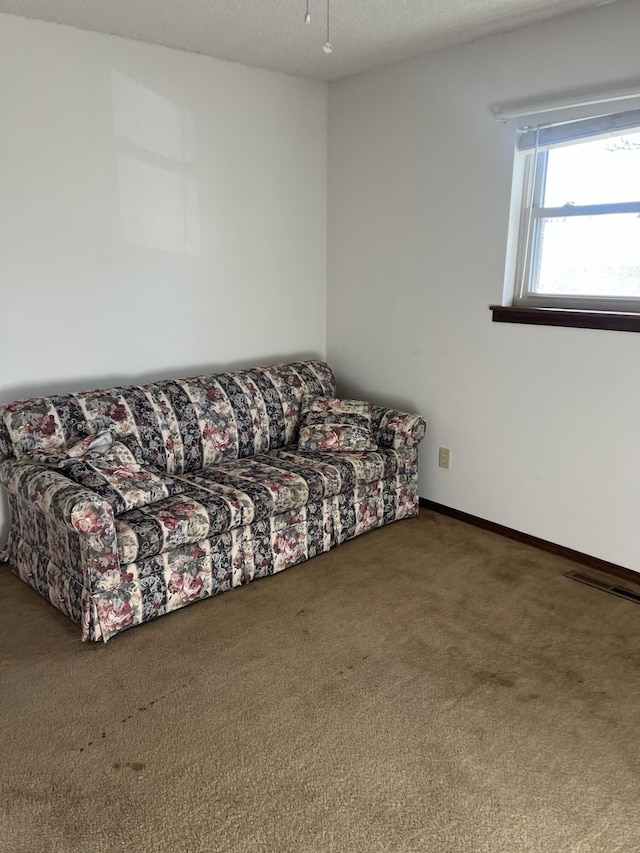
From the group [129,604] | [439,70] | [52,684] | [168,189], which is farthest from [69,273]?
[439,70]

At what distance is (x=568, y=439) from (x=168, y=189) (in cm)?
238

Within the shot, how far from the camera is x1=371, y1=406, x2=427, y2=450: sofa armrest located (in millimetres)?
3500

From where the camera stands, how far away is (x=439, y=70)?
3.33 meters

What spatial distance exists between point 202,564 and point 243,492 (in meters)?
0.35

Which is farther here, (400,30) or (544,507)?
(544,507)

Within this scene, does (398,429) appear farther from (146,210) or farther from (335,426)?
(146,210)

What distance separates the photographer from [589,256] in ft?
9.78

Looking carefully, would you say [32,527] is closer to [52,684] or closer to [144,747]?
[52,684]

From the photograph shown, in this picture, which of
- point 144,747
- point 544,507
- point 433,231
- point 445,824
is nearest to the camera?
point 445,824

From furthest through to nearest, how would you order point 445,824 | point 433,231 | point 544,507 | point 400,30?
point 433,231
point 544,507
point 400,30
point 445,824

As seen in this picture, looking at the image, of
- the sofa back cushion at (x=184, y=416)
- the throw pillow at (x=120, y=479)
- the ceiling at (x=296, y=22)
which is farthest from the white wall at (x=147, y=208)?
the throw pillow at (x=120, y=479)

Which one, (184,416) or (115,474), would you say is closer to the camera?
(115,474)

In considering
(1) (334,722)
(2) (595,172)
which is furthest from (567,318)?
(1) (334,722)

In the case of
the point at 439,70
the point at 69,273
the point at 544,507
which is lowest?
the point at 544,507
